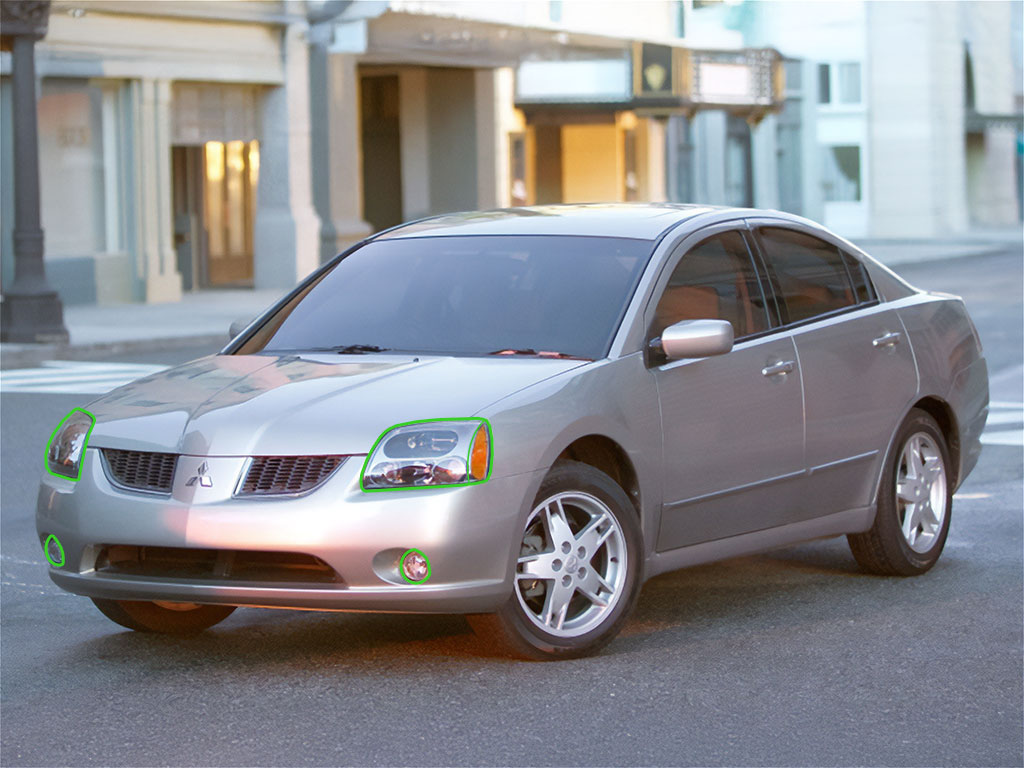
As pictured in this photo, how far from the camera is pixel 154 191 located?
2858 centimetres

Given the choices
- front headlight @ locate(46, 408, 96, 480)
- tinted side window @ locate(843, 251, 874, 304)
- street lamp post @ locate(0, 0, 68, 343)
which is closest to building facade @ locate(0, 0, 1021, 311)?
street lamp post @ locate(0, 0, 68, 343)

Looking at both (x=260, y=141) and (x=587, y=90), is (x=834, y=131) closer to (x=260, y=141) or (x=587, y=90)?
(x=587, y=90)

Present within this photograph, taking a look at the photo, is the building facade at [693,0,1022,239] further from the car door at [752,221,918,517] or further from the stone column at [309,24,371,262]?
the car door at [752,221,918,517]

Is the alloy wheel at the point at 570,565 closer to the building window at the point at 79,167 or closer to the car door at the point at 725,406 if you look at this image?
the car door at the point at 725,406

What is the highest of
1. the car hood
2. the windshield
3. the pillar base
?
the windshield

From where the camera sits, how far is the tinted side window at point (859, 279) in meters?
7.82

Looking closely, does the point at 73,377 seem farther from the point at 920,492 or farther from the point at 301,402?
the point at 301,402

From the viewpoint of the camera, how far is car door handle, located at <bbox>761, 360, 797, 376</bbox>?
699 centimetres

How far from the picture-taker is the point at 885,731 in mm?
5371

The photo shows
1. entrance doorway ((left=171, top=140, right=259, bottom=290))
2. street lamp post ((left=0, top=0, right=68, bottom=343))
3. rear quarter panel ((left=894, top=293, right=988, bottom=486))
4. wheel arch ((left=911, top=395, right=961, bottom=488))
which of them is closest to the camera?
rear quarter panel ((left=894, top=293, right=988, bottom=486))

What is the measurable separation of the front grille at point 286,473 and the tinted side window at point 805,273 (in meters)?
2.31

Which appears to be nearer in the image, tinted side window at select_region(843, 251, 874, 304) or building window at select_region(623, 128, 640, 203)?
tinted side window at select_region(843, 251, 874, 304)

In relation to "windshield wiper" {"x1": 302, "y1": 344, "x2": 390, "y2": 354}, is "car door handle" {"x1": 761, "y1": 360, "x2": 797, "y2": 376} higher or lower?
lower

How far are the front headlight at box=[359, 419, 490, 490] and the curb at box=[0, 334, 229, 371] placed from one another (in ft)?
44.0
